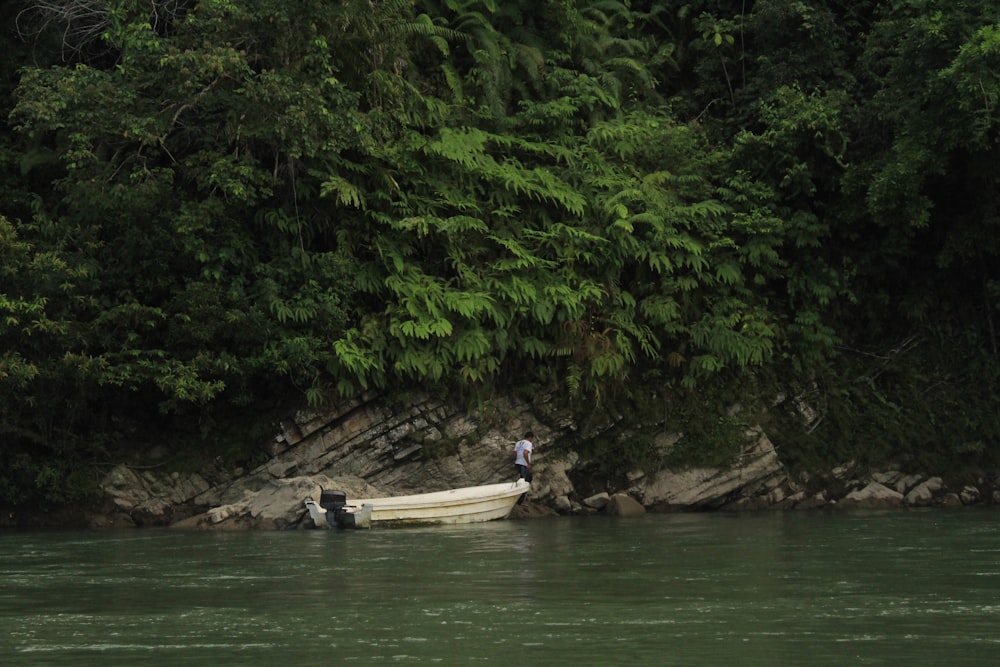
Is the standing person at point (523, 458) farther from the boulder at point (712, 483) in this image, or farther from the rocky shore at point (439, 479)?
the boulder at point (712, 483)

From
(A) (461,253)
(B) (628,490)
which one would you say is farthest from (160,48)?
(B) (628,490)

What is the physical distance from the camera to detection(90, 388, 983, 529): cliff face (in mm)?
21422

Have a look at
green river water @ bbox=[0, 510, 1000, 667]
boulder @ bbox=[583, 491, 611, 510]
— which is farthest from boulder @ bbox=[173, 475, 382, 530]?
boulder @ bbox=[583, 491, 611, 510]

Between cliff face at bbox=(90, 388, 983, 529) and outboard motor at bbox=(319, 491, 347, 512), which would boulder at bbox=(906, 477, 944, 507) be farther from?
outboard motor at bbox=(319, 491, 347, 512)

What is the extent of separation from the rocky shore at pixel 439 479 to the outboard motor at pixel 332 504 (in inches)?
29.1

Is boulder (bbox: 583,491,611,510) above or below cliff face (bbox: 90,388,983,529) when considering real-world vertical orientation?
below

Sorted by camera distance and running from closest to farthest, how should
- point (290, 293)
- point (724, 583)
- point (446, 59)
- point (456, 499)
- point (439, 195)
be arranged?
point (724, 583), point (456, 499), point (290, 293), point (439, 195), point (446, 59)

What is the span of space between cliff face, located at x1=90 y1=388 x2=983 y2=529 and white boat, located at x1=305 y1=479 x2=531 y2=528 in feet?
2.66

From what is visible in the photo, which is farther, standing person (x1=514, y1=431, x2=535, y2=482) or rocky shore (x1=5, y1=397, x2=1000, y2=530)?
standing person (x1=514, y1=431, x2=535, y2=482)

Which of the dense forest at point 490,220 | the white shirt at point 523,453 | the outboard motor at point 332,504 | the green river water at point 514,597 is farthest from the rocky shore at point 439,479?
the green river water at point 514,597

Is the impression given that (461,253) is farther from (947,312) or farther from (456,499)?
(947,312)

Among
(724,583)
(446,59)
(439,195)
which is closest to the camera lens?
(724,583)

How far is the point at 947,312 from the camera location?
25.9m

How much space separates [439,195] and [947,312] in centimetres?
1001
